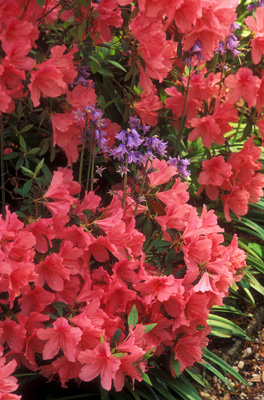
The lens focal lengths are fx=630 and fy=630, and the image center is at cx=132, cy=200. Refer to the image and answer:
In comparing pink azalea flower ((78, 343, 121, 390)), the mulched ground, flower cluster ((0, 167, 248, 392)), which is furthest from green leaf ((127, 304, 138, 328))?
the mulched ground

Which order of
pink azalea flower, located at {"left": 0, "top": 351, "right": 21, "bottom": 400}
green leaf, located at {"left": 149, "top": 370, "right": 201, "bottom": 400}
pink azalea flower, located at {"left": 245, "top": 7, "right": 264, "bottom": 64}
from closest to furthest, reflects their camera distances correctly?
pink azalea flower, located at {"left": 0, "top": 351, "right": 21, "bottom": 400}, green leaf, located at {"left": 149, "top": 370, "right": 201, "bottom": 400}, pink azalea flower, located at {"left": 245, "top": 7, "right": 264, "bottom": 64}

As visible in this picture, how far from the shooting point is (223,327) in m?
2.47

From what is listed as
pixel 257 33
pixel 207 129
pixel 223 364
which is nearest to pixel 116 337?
pixel 223 364

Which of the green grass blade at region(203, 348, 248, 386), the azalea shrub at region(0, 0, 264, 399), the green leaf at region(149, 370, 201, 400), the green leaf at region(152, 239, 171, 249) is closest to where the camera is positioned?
the azalea shrub at region(0, 0, 264, 399)

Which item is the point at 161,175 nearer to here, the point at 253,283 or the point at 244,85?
the point at 244,85

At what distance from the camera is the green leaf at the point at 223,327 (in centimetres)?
246

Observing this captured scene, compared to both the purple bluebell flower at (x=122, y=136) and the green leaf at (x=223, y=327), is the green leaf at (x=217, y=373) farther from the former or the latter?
the purple bluebell flower at (x=122, y=136)

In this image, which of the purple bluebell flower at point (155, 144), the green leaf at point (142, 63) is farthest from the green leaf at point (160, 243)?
the green leaf at point (142, 63)

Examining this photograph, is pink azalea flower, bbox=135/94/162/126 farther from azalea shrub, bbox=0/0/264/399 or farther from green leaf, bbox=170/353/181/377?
green leaf, bbox=170/353/181/377

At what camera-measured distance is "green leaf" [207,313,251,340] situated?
2.46m

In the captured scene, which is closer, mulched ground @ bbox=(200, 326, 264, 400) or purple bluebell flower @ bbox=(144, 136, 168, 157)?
purple bluebell flower @ bbox=(144, 136, 168, 157)

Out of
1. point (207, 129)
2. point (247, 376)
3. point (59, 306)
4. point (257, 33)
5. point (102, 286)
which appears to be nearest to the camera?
point (59, 306)

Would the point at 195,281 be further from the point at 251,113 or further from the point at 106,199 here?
the point at 251,113

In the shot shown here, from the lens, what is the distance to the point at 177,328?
1.92 meters
